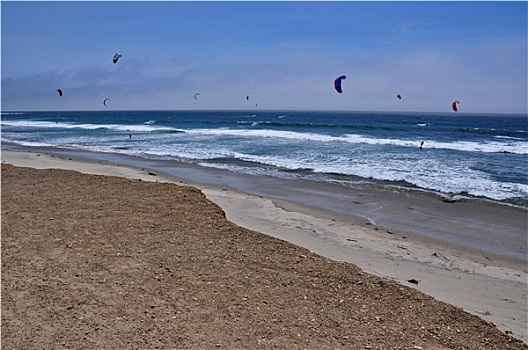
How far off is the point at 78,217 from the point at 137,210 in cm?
96

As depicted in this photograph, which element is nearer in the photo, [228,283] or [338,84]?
[228,283]

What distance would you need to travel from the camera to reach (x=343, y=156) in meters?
19.7

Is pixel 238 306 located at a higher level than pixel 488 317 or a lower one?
higher

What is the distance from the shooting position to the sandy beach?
357 centimetres

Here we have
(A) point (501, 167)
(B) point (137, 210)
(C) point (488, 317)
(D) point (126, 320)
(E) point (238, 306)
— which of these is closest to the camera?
(D) point (126, 320)

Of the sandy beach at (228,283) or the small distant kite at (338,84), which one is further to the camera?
the small distant kite at (338,84)

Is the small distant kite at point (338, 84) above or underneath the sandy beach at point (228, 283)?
above

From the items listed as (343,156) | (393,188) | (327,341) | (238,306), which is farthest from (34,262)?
(343,156)

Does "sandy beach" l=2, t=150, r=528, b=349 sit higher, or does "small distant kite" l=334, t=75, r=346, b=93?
"small distant kite" l=334, t=75, r=346, b=93

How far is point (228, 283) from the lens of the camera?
178 inches

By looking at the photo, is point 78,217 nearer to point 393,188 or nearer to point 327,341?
point 327,341

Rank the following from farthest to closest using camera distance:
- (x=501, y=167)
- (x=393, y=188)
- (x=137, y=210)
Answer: (x=501, y=167)
(x=393, y=188)
(x=137, y=210)

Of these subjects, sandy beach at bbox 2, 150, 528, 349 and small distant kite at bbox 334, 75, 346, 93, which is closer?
sandy beach at bbox 2, 150, 528, 349

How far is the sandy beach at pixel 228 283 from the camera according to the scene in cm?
357
